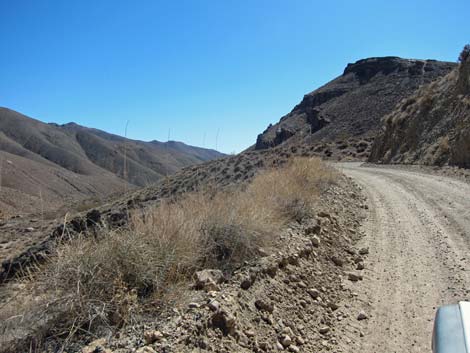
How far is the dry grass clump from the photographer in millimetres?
3031

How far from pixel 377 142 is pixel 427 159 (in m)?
11.5

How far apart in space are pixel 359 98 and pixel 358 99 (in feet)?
1.59

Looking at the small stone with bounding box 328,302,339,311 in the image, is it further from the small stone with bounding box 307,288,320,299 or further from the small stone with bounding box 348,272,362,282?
the small stone with bounding box 348,272,362,282

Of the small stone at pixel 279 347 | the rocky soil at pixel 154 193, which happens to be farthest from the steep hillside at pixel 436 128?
the small stone at pixel 279 347

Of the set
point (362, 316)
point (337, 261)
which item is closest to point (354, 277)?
point (337, 261)

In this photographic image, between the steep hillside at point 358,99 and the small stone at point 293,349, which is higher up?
the steep hillside at point 358,99

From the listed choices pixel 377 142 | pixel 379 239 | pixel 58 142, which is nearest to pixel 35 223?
pixel 379 239

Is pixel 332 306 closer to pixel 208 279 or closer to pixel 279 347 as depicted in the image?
pixel 279 347

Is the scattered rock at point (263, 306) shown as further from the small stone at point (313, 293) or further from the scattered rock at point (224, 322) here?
the small stone at point (313, 293)

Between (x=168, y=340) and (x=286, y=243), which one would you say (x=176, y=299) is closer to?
(x=168, y=340)

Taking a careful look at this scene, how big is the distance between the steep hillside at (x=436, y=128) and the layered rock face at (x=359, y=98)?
2603 cm

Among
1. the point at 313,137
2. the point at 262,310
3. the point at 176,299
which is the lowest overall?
the point at 262,310

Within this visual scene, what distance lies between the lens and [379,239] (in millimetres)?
7270

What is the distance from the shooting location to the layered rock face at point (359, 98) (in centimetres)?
5941
